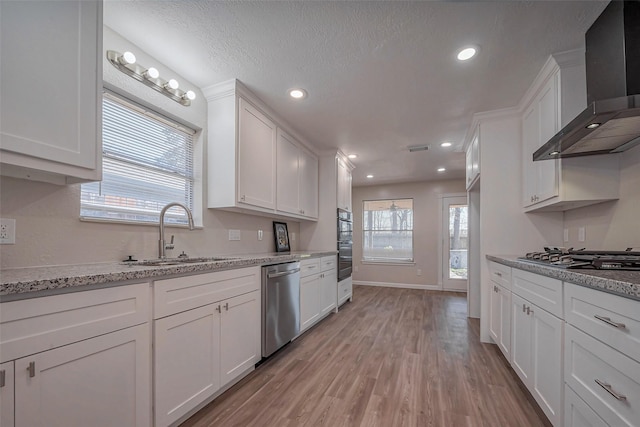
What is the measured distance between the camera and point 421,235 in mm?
5953

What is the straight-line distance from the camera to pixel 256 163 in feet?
8.77

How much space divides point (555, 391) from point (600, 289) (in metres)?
0.71

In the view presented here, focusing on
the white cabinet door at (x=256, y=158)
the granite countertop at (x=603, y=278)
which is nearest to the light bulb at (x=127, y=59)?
the white cabinet door at (x=256, y=158)

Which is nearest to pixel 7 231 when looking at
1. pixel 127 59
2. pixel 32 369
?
pixel 32 369

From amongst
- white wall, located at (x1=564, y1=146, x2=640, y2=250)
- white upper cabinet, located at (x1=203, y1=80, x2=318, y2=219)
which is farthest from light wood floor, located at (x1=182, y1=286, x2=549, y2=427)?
white upper cabinet, located at (x1=203, y1=80, x2=318, y2=219)

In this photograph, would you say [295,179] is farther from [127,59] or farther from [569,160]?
[569,160]

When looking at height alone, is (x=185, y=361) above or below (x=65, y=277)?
below

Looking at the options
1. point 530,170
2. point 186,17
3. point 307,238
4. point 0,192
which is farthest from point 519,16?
point 307,238

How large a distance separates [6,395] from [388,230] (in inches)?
237

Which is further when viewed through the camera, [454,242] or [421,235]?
[421,235]

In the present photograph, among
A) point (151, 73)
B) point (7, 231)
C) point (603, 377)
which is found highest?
point (151, 73)

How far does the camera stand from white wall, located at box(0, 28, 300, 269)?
134 centimetres

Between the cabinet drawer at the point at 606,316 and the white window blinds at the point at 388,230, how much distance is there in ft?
15.9

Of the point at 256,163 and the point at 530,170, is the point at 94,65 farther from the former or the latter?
the point at 530,170
